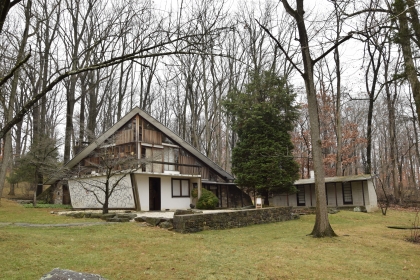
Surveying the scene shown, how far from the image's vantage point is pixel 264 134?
66.9 feet

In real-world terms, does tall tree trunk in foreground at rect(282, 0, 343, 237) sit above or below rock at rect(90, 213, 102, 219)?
above

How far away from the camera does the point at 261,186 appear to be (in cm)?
1955

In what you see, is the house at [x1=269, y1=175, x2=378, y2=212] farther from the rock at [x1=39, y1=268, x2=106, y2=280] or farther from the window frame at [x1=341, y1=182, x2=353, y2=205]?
the rock at [x1=39, y1=268, x2=106, y2=280]

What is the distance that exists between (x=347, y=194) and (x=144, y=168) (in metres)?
16.5

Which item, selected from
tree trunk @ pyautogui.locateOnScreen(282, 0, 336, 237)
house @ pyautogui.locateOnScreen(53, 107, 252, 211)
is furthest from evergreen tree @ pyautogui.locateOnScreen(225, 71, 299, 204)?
tree trunk @ pyautogui.locateOnScreen(282, 0, 336, 237)

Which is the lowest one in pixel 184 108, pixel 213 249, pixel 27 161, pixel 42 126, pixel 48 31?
pixel 213 249

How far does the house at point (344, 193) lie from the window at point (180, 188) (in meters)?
9.67

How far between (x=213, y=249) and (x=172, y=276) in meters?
3.09

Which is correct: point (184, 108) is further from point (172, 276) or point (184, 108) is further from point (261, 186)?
point (172, 276)

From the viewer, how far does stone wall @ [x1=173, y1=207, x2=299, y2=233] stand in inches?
487

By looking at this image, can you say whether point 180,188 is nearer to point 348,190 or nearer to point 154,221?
point 154,221

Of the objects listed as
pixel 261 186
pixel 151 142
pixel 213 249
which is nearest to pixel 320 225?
pixel 213 249

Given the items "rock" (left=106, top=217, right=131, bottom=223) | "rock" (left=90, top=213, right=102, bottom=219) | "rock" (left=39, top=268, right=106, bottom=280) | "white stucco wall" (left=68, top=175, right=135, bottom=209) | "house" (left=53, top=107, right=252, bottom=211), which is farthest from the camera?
"house" (left=53, top=107, right=252, bottom=211)

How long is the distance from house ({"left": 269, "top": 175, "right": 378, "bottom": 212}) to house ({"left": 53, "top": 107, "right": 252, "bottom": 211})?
8509 mm
